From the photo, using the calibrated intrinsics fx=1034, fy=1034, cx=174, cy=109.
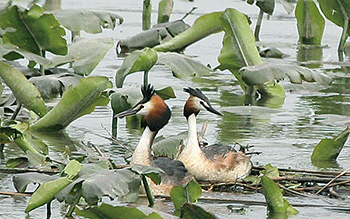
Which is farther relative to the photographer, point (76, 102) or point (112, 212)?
point (76, 102)

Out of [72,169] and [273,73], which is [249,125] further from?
[72,169]

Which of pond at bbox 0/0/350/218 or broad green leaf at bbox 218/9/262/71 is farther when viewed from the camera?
broad green leaf at bbox 218/9/262/71

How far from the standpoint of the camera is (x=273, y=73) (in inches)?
420

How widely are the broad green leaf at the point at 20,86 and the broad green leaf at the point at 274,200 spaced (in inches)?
112

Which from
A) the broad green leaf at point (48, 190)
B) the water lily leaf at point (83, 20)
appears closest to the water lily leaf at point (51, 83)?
the water lily leaf at point (83, 20)

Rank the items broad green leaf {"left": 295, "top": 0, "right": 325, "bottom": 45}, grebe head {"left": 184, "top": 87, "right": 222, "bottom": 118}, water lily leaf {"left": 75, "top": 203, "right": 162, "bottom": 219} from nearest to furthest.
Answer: water lily leaf {"left": 75, "top": 203, "right": 162, "bottom": 219}, grebe head {"left": 184, "top": 87, "right": 222, "bottom": 118}, broad green leaf {"left": 295, "top": 0, "right": 325, "bottom": 45}

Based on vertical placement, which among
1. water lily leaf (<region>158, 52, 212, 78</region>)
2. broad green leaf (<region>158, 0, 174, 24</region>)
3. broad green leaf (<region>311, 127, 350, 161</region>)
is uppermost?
broad green leaf (<region>311, 127, 350, 161</region>)

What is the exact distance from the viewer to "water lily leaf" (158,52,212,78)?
430 inches

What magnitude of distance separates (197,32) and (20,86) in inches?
176

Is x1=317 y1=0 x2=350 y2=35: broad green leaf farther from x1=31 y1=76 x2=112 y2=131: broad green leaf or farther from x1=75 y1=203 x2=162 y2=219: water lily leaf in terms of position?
x1=75 y1=203 x2=162 y2=219: water lily leaf

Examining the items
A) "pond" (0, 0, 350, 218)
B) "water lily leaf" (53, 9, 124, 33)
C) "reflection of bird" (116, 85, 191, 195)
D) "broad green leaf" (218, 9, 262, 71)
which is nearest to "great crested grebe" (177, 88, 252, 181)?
"reflection of bird" (116, 85, 191, 195)

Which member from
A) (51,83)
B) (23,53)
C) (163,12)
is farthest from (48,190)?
(163,12)

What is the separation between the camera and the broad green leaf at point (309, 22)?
15766 millimetres

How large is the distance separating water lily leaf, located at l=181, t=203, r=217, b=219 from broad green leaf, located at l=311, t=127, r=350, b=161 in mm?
3181
